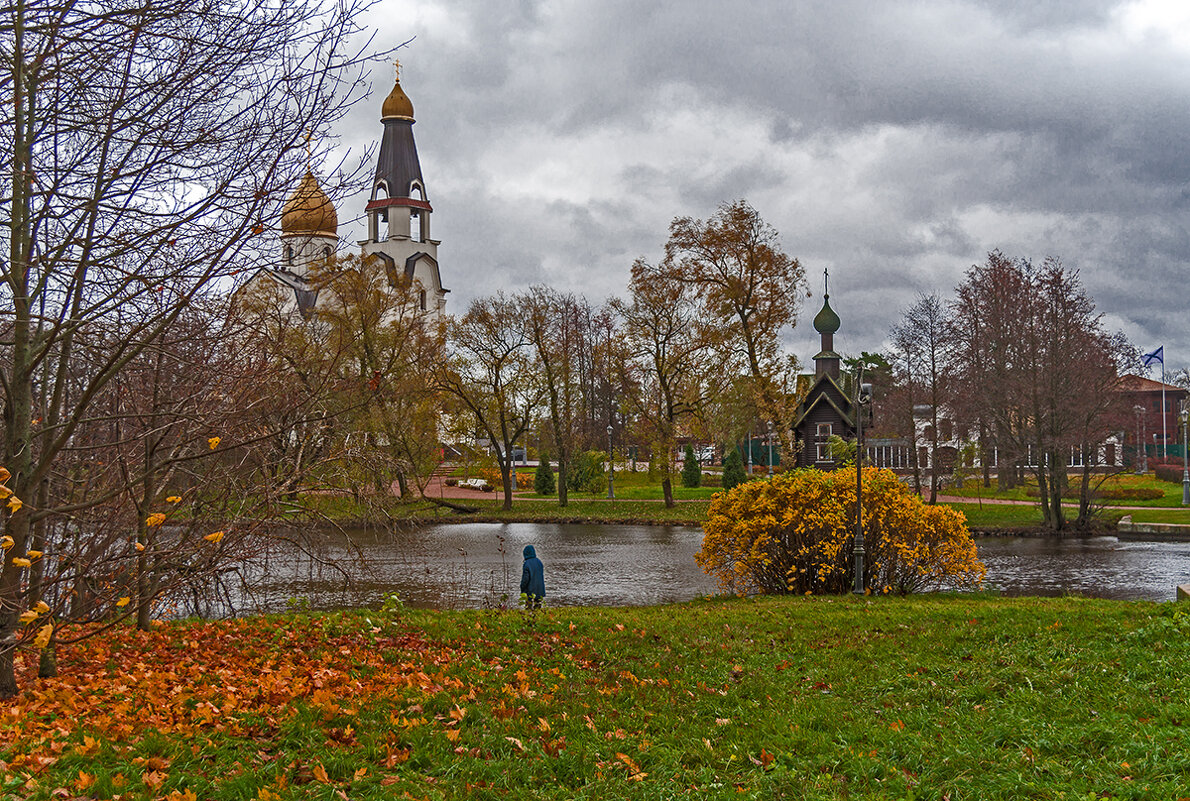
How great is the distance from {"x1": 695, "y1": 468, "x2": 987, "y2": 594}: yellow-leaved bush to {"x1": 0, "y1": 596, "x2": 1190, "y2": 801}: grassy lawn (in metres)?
5.10

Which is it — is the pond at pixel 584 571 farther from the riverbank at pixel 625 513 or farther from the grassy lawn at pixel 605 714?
the grassy lawn at pixel 605 714

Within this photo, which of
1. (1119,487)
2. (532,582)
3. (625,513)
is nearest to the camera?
(532,582)

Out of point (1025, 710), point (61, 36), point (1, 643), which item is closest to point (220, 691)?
point (1, 643)

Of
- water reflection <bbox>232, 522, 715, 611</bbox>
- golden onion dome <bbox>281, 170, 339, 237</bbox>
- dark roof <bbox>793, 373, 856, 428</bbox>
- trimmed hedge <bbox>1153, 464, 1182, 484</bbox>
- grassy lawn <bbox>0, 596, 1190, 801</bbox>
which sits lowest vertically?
water reflection <bbox>232, 522, 715, 611</bbox>

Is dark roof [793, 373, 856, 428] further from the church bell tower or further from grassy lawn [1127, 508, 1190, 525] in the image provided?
the church bell tower

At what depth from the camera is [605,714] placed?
742 centimetres

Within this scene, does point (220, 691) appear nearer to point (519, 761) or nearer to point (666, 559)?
point (519, 761)

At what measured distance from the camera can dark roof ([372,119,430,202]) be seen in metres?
71.5

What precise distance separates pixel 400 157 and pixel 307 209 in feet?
232

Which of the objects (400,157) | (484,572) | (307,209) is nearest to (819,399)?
(484,572)

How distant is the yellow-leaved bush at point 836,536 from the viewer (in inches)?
649

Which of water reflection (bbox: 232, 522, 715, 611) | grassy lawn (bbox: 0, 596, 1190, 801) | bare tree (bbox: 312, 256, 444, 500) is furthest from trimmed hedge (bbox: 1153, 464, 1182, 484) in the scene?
grassy lawn (bbox: 0, 596, 1190, 801)

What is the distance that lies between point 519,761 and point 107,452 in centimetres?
691

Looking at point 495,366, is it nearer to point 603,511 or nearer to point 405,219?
point 603,511
